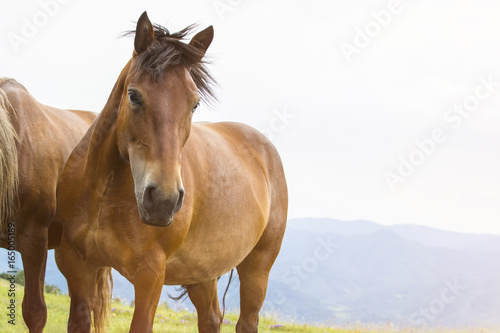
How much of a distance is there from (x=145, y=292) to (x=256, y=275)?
208 cm

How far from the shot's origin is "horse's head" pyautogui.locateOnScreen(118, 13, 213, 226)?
3121 millimetres

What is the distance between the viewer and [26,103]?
5.23 meters

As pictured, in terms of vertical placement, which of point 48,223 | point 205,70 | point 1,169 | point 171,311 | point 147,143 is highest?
point 205,70

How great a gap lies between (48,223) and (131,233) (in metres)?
1.65

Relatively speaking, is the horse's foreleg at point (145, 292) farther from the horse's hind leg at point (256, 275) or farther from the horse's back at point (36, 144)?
the horse's hind leg at point (256, 275)

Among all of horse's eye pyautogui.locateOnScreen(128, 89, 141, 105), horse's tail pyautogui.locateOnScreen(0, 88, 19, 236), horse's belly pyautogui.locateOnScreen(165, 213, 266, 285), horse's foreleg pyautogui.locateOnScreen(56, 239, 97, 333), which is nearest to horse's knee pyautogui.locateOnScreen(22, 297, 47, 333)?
horse's tail pyautogui.locateOnScreen(0, 88, 19, 236)

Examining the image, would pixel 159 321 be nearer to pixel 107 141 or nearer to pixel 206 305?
pixel 206 305

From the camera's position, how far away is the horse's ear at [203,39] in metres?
3.65

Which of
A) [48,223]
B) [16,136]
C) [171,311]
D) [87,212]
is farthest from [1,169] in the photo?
[171,311]

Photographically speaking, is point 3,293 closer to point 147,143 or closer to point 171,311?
point 171,311

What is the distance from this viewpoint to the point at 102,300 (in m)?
6.23

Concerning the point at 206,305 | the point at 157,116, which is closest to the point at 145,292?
the point at 157,116

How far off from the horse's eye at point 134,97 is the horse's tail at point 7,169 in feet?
5.65

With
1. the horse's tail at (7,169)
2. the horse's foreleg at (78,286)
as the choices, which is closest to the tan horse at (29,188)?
the horse's tail at (7,169)
